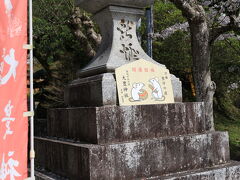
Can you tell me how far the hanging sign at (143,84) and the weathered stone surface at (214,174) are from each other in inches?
37.1

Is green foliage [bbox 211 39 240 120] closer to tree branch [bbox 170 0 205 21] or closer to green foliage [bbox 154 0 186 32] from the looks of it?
green foliage [bbox 154 0 186 32]

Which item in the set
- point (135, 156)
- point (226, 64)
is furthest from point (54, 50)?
point (135, 156)

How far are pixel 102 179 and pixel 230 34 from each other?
362 inches

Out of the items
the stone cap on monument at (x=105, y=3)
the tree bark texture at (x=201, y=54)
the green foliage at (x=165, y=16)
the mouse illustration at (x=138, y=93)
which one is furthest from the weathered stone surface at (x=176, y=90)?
the green foliage at (x=165, y=16)

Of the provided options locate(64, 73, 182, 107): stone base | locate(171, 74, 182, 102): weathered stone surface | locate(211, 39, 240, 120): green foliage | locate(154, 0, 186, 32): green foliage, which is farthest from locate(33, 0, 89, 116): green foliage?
locate(171, 74, 182, 102): weathered stone surface

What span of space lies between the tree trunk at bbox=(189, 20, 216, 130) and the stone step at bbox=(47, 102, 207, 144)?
16.1 ft

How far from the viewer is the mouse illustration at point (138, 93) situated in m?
3.83

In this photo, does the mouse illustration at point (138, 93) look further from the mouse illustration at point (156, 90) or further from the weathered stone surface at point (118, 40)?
the weathered stone surface at point (118, 40)

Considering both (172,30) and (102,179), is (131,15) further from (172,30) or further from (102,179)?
(172,30)

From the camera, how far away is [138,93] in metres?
3.87

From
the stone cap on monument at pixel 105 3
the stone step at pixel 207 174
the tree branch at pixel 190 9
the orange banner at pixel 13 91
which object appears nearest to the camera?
the orange banner at pixel 13 91

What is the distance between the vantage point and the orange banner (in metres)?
3.18

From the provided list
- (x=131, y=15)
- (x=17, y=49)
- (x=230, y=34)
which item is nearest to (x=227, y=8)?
(x=230, y=34)

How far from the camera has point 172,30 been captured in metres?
11.3
